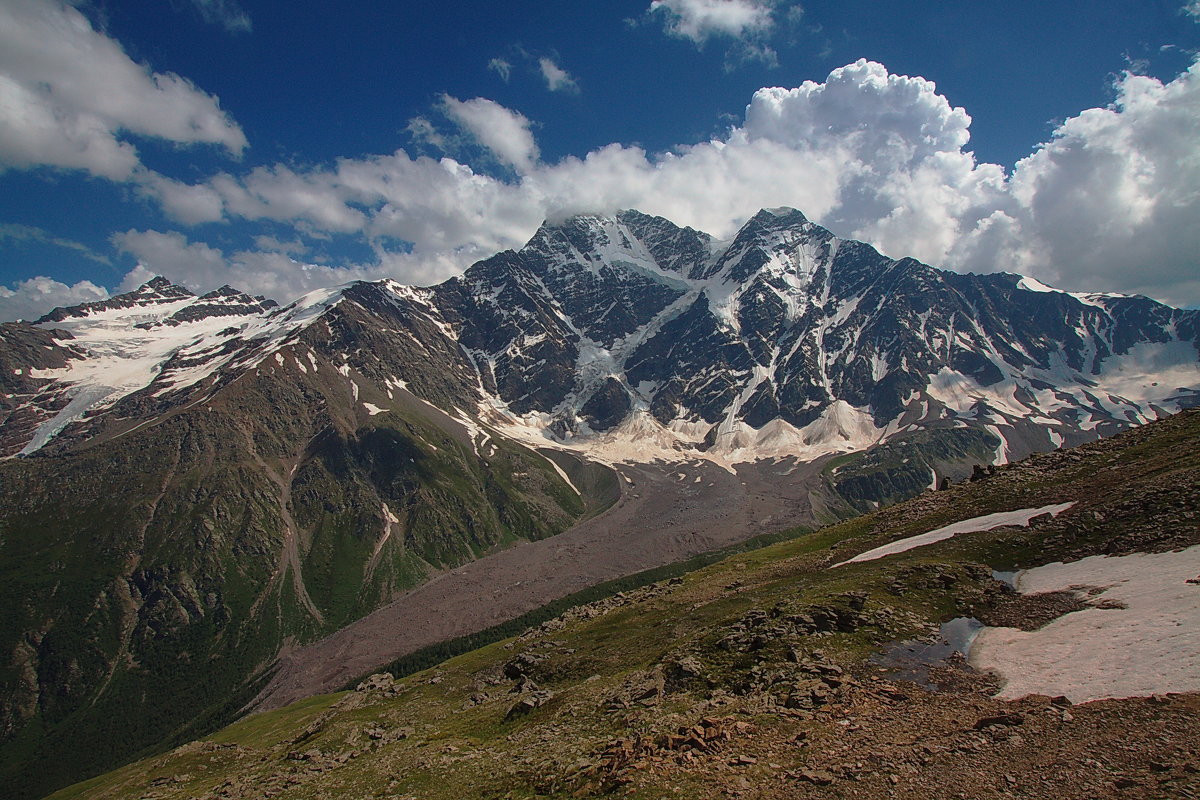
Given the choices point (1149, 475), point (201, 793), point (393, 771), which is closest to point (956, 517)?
point (1149, 475)

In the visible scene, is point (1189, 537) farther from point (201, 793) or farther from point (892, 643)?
point (201, 793)

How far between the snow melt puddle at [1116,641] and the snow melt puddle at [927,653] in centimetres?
108

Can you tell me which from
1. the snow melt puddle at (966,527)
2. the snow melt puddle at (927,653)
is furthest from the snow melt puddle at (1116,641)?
the snow melt puddle at (966,527)

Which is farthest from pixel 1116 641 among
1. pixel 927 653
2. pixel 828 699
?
pixel 828 699

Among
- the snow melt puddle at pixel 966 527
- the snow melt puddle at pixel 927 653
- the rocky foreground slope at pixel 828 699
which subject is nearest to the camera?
the rocky foreground slope at pixel 828 699

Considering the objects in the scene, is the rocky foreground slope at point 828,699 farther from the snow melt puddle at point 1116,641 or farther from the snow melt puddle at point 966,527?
the snow melt puddle at point 966,527

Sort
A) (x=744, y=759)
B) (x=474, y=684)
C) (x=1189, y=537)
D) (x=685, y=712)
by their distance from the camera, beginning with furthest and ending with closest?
(x=474, y=684)
(x=1189, y=537)
(x=685, y=712)
(x=744, y=759)

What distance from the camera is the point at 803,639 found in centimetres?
4034

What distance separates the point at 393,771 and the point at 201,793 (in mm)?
27587

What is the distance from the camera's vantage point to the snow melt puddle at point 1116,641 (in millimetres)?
26719

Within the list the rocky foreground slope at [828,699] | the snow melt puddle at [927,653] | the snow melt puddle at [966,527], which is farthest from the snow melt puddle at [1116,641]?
the snow melt puddle at [966,527]

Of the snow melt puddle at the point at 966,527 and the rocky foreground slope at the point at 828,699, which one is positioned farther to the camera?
the snow melt puddle at the point at 966,527

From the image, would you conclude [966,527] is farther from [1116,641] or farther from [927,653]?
[1116,641]

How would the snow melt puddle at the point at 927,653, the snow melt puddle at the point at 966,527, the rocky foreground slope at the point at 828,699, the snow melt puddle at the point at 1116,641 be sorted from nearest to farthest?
the rocky foreground slope at the point at 828,699, the snow melt puddle at the point at 1116,641, the snow melt puddle at the point at 927,653, the snow melt puddle at the point at 966,527
